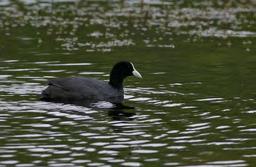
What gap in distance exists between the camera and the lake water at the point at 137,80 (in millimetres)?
13188

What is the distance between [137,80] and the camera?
20.8 metres

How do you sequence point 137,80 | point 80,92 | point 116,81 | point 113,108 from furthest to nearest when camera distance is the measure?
point 137,80
point 116,81
point 80,92
point 113,108

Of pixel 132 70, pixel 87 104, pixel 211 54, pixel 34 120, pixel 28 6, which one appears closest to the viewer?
pixel 34 120

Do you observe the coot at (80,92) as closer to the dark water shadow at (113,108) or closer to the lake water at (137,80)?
the dark water shadow at (113,108)

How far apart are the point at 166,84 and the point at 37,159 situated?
25.0 feet

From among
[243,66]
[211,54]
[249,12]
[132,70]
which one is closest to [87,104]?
[132,70]

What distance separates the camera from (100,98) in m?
18.1

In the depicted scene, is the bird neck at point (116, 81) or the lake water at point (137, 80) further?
the bird neck at point (116, 81)

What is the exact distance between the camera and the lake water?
13188 mm

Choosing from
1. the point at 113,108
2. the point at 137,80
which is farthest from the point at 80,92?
the point at 137,80

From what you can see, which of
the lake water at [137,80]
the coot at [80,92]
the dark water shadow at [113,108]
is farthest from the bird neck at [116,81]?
the dark water shadow at [113,108]

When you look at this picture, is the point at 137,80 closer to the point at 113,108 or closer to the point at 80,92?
the point at 80,92

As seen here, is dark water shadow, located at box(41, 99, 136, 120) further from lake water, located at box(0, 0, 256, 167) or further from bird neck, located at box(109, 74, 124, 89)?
bird neck, located at box(109, 74, 124, 89)

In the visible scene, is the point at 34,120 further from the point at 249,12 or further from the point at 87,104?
the point at 249,12
